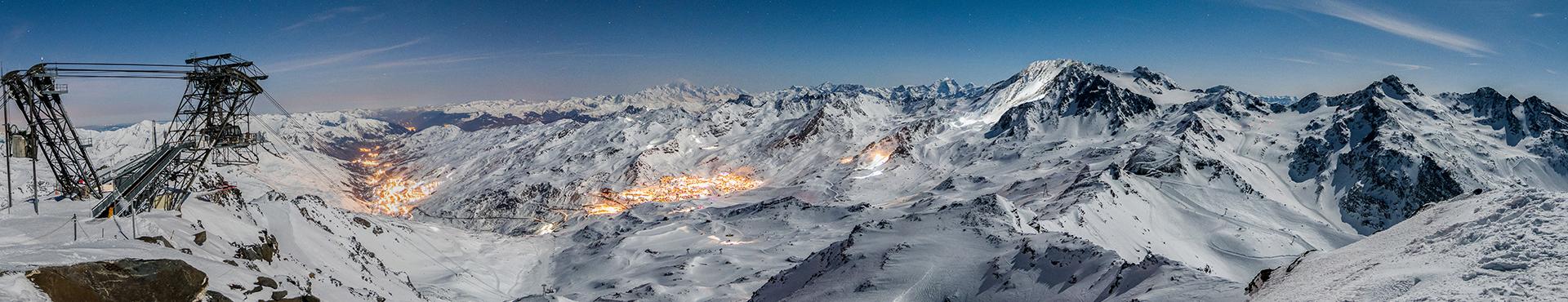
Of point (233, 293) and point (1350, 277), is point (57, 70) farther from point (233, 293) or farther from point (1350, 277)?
point (1350, 277)

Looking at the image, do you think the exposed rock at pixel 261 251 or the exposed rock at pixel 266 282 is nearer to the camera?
the exposed rock at pixel 266 282

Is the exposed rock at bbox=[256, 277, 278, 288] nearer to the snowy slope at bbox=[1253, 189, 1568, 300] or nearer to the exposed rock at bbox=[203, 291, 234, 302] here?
the exposed rock at bbox=[203, 291, 234, 302]

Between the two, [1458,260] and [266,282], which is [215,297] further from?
[1458,260]

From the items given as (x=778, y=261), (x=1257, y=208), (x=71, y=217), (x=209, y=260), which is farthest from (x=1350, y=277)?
(x=1257, y=208)

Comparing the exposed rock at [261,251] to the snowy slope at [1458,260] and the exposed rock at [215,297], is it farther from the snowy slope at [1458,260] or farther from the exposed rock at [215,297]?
the snowy slope at [1458,260]

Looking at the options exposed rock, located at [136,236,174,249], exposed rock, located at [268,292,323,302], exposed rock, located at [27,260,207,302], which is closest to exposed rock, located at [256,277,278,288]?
exposed rock, located at [268,292,323,302]

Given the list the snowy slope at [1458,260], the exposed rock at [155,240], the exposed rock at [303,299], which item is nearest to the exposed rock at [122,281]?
the exposed rock at [155,240]

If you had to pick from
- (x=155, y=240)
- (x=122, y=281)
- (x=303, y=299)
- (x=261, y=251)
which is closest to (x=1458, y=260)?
(x=122, y=281)
